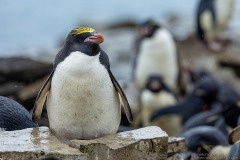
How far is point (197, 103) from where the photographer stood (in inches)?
441

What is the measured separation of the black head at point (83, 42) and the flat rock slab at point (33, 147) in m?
0.58

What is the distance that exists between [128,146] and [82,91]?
21.1 inches

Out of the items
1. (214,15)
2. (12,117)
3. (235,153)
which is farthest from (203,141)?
(214,15)

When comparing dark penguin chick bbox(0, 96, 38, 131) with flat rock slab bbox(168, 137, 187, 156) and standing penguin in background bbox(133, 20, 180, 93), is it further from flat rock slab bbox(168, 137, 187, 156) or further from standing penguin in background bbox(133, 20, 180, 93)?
standing penguin in background bbox(133, 20, 180, 93)

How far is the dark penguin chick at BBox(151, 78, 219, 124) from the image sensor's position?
1102cm

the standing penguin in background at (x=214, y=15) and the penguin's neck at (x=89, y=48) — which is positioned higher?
the penguin's neck at (x=89, y=48)

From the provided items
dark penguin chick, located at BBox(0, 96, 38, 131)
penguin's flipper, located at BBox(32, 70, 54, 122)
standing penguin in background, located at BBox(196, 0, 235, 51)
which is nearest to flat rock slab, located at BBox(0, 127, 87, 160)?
penguin's flipper, located at BBox(32, 70, 54, 122)

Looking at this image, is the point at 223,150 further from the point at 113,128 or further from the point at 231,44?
the point at 231,44

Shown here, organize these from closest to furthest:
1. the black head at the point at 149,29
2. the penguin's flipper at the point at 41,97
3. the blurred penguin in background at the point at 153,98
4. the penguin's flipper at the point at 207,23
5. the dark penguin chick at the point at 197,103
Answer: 1. the penguin's flipper at the point at 41,97
2. the dark penguin chick at the point at 197,103
3. the blurred penguin in background at the point at 153,98
4. the black head at the point at 149,29
5. the penguin's flipper at the point at 207,23

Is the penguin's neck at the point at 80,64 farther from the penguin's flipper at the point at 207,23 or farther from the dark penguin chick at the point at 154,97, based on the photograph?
the penguin's flipper at the point at 207,23

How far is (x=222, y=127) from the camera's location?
27.9 ft

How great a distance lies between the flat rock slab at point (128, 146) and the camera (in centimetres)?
551

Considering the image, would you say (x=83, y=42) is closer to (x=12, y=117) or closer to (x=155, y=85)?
(x=12, y=117)

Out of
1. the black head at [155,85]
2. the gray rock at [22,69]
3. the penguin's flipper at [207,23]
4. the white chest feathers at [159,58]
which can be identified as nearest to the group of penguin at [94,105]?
the black head at [155,85]
